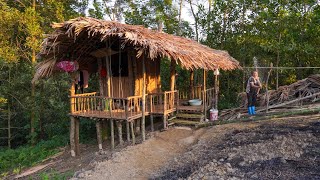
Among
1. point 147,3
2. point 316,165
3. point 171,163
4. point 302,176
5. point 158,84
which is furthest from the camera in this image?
point 147,3

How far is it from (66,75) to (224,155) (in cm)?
976

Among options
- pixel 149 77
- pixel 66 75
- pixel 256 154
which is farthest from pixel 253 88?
pixel 66 75

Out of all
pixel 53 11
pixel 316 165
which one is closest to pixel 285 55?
pixel 316 165

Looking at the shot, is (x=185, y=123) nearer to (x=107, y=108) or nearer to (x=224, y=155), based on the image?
(x=107, y=108)

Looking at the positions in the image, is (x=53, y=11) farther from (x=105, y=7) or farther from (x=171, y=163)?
(x=171, y=163)

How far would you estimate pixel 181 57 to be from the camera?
837 cm

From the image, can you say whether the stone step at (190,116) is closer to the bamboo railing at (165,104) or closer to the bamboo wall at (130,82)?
the bamboo railing at (165,104)

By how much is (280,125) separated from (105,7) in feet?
51.7

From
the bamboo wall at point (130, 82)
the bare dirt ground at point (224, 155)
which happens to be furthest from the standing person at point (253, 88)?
the bamboo wall at point (130, 82)

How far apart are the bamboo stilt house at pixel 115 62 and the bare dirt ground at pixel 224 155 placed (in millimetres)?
1233

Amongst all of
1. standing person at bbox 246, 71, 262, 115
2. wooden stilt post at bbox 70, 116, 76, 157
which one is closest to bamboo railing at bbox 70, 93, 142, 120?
wooden stilt post at bbox 70, 116, 76, 157

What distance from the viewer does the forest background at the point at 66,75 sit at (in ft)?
39.0

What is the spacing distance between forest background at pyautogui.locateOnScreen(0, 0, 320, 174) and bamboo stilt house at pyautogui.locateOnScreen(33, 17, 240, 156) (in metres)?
1.94

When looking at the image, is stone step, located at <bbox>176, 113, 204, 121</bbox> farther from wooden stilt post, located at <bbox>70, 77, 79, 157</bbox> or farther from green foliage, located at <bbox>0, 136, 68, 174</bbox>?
green foliage, located at <bbox>0, 136, 68, 174</bbox>
